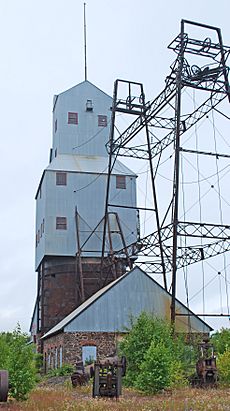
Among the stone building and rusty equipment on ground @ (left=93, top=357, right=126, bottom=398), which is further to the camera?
the stone building

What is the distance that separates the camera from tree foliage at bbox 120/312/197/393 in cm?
1716

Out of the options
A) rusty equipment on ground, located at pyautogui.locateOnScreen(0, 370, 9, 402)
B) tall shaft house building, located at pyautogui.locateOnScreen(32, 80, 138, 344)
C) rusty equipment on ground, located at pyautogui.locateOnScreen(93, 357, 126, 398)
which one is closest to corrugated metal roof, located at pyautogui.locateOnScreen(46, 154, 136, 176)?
tall shaft house building, located at pyautogui.locateOnScreen(32, 80, 138, 344)

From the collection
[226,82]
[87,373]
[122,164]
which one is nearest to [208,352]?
[87,373]

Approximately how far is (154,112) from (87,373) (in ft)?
46.5

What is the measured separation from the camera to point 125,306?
30266 mm

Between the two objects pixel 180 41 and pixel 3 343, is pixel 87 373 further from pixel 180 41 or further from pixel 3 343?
pixel 180 41

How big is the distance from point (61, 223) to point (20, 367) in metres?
22.9

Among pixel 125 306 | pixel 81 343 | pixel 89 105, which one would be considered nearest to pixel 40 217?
pixel 89 105

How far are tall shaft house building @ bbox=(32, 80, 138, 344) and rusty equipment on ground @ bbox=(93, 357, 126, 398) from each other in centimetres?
1779

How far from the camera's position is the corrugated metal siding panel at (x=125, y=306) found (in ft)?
97.4

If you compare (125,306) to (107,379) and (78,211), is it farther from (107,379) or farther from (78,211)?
(107,379)

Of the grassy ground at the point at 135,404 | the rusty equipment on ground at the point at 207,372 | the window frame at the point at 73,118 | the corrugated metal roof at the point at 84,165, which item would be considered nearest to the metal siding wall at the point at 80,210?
the corrugated metal roof at the point at 84,165

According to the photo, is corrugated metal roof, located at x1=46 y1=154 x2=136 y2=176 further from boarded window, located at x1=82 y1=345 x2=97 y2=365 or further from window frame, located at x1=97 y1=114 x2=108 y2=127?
boarded window, located at x1=82 y1=345 x2=97 y2=365

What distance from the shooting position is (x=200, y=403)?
13.3 metres
